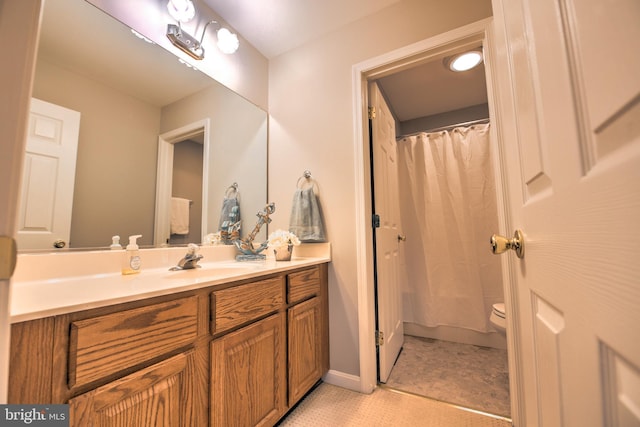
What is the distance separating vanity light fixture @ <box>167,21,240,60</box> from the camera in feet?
4.38

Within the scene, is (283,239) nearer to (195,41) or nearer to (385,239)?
(385,239)

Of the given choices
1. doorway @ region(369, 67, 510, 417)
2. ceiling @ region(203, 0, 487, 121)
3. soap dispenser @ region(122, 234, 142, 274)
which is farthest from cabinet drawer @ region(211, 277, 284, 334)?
ceiling @ region(203, 0, 487, 121)

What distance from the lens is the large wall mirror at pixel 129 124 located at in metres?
1.01

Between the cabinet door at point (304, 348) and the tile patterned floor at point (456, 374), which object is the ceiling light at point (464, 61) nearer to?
the cabinet door at point (304, 348)

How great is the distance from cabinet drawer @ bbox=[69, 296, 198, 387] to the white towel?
2.40ft

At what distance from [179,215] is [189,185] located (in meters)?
0.19

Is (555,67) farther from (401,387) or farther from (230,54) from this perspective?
(230,54)

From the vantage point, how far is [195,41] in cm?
142

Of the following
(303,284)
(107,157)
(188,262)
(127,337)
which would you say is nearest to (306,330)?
(303,284)

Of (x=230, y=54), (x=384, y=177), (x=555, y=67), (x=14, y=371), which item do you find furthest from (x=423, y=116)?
(x=14, y=371)

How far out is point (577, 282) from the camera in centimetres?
31

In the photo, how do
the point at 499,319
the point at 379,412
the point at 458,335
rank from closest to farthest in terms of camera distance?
the point at 379,412
the point at 499,319
the point at 458,335

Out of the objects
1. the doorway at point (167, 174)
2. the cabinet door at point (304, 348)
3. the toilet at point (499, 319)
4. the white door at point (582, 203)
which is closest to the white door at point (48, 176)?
the doorway at point (167, 174)

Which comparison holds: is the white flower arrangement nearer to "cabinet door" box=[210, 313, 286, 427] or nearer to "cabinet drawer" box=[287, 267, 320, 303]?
"cabinet drawer" box=[287, 267, 320, 303]
